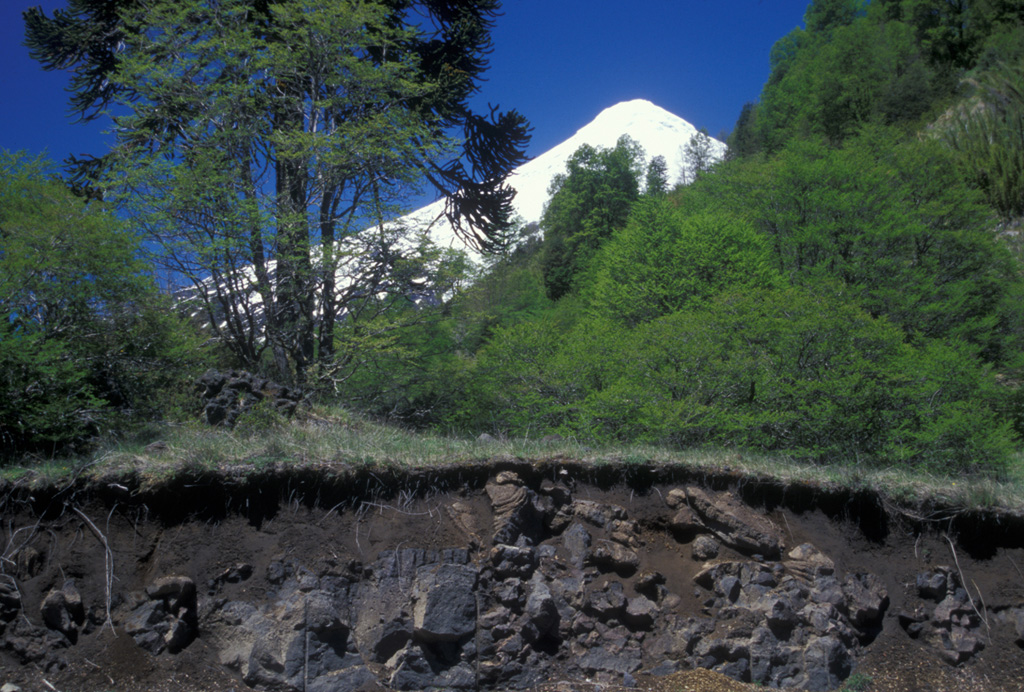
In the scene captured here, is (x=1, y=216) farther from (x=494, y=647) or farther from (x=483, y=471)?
(x=494, y=647)

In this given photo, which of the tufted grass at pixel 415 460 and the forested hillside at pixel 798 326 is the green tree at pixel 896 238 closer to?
the forested hillside at pixel 798 326

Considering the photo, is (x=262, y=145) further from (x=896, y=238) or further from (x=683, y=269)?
(x=896, y=238)

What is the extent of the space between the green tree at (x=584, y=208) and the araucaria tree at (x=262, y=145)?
17.9 m

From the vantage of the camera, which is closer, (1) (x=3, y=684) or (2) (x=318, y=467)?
(1) (x=3, y=684)

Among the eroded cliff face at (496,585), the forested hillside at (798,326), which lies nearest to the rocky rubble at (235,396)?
the forested hillside at (798,326)

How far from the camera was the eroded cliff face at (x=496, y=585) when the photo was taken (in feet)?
14.6

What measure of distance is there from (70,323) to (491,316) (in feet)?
28.0

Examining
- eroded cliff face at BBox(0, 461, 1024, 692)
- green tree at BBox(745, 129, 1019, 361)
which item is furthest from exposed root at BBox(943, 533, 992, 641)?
green tree at BBox(745, 129, 1019, 361)

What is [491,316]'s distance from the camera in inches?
562

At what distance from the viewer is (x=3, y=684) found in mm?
4109

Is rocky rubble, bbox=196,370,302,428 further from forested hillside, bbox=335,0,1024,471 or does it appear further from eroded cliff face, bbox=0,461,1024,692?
eroded cliff face, bbox=0,461,1024,692

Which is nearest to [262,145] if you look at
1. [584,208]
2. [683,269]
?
[683,269]

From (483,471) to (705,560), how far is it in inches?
88.3

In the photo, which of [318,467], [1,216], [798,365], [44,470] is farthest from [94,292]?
[798,365]
